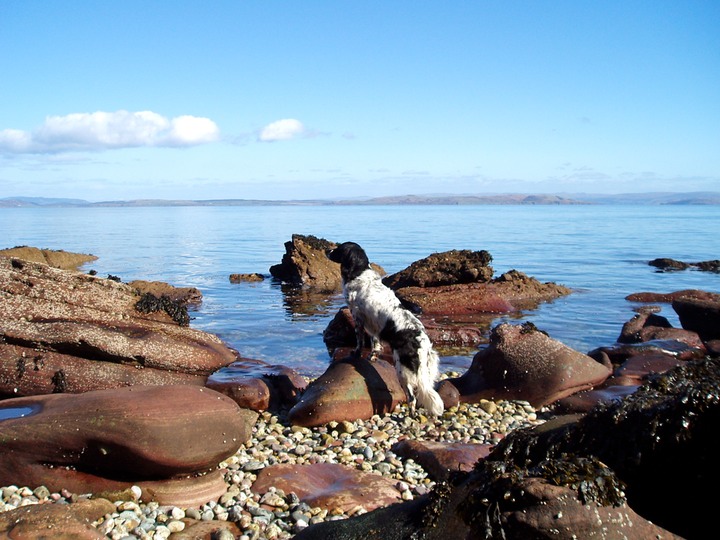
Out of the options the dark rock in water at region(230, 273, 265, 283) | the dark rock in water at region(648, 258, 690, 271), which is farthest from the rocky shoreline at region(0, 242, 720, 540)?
the dark rock in water at region(648, 258, 690, 271)

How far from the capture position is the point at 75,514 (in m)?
4.52

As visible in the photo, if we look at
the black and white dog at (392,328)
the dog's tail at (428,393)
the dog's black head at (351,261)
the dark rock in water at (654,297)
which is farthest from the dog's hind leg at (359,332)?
the dark rock in water at (654,297)

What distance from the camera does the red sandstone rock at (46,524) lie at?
3988 millimetres

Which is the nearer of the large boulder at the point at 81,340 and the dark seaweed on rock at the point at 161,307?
the large boulder at the point at 81,340

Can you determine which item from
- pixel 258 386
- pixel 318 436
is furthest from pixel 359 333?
pixel 318 436

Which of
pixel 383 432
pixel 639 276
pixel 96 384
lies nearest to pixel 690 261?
pixel 639 276

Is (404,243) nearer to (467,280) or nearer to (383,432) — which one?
(467,280)

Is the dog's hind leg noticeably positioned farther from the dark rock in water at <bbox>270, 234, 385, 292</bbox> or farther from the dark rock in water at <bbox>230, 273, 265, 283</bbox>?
the dark rock in water at <bbox>230, 273, 265, 283</bbox>

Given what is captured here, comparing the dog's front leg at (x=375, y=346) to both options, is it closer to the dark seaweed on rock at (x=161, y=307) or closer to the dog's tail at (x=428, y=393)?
the dog's tail at (x=428, y=393)

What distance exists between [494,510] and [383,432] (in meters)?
4.97

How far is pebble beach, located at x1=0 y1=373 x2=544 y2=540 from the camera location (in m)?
4.89

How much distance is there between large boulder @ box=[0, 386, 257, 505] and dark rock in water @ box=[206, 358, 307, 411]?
8.96ft

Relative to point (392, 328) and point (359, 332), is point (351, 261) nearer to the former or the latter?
point (359, 332)

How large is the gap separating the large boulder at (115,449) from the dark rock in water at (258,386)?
2.73 m
